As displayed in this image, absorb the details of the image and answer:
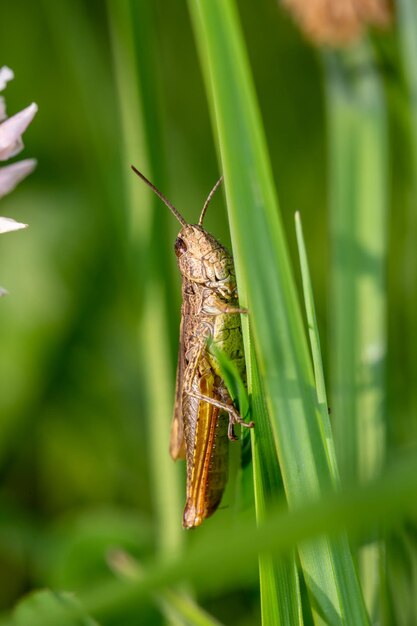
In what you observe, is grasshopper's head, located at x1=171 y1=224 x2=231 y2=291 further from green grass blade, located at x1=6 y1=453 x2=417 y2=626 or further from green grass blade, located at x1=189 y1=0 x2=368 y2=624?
green grass blade, located at x1=6 y1=453 x2=417 y2=626

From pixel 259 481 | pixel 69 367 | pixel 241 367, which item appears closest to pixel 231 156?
pixel 259 481

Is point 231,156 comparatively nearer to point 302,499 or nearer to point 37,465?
point 302,499

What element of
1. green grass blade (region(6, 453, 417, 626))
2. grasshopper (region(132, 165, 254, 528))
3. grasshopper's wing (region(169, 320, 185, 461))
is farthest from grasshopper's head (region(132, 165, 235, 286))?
green grass blade (region(6, 453, 417, 626))

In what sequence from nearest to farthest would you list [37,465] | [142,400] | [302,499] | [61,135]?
[302,499]
[37,465]
[142,400]
[61,135]

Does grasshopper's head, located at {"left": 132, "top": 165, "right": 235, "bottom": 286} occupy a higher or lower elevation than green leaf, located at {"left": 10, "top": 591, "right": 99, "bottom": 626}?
higher

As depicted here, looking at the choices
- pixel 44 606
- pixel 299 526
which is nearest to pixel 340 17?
pixel 44 606

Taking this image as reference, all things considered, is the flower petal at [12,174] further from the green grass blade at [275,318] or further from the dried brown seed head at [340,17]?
the dried brown seed head at [340,17]

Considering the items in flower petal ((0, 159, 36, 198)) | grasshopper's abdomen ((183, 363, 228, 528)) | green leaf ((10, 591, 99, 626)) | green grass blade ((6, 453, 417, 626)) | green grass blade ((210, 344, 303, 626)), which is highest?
flower petal ((0, 159, 36, 198))
